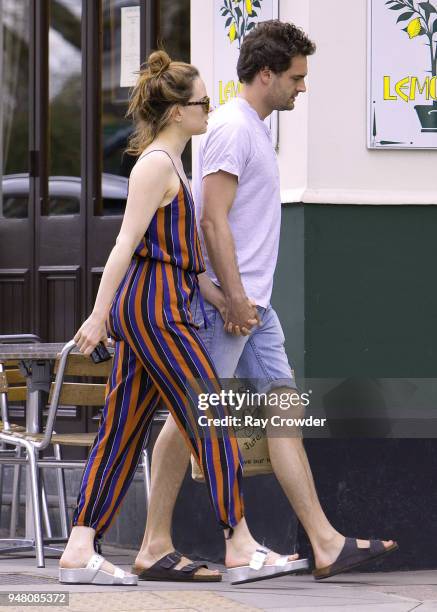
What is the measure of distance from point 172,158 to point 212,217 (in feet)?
0.93

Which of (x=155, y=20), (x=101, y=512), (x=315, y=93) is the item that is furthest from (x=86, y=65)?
(x=101, y=512)

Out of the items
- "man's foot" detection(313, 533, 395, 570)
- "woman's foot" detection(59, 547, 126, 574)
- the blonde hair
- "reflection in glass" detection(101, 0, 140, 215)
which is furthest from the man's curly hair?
"reflection in glass" detection(101, 0, 140, 215)

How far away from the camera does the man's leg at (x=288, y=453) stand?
5844mm

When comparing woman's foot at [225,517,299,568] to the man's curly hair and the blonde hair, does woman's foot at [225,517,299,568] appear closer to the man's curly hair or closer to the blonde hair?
the blonde hair

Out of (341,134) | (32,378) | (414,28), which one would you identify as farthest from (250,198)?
(32,378)

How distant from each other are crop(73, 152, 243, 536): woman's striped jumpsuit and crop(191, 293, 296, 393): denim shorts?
23cm

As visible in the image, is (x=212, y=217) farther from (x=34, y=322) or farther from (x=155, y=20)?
(x=34, y=322)

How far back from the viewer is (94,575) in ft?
18.4

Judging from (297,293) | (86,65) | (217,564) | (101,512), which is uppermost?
Result: (86,65)

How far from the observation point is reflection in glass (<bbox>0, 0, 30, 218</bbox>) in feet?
30.1

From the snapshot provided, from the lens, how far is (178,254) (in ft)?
18.5

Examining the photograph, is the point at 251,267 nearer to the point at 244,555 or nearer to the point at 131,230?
the point at 131,230

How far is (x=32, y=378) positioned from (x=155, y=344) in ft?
5.89

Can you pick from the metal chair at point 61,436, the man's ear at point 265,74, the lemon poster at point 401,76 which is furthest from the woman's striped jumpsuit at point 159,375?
the lemon poster at point 401,76
